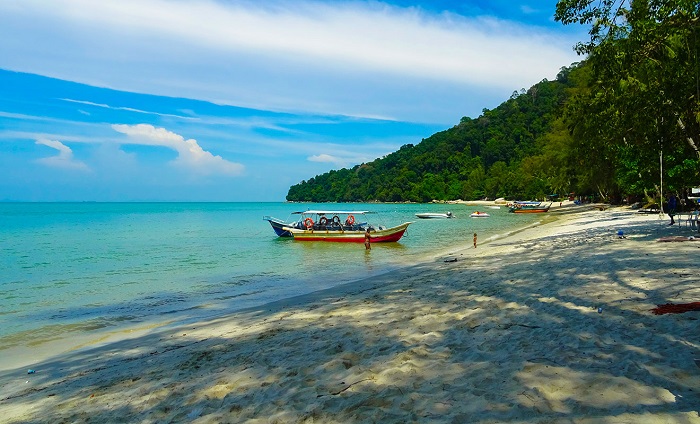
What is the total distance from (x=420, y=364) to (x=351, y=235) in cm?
2883

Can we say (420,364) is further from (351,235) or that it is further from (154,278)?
(351,235)

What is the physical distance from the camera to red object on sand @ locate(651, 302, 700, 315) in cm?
627

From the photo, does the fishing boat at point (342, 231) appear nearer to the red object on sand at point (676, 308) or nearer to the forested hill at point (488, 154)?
the red object on sand at point (676, 308)

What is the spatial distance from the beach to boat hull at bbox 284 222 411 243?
2313cm

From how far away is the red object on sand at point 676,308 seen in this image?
627 cm

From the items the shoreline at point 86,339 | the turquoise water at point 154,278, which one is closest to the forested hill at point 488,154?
the turquoise water at point 154,278

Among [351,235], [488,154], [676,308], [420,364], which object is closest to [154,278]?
[351,235]

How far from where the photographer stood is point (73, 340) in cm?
1023

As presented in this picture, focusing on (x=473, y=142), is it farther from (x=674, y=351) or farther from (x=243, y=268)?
(x=674, y=351)

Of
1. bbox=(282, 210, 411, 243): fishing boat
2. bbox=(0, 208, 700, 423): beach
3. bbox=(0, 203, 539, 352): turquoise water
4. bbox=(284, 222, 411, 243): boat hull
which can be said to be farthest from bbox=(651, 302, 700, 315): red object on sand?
bbox=(284, 222, 411, 243): boat hull

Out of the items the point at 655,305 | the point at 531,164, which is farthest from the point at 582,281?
the point at 531,164

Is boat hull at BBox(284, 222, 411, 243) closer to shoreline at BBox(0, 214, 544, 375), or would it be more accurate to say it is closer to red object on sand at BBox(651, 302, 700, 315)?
shoreline at BBox(0, 214, 544, 375)

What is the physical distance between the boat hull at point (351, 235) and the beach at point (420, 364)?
2313 centimetres

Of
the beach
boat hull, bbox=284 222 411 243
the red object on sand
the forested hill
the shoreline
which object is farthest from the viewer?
the forested hill
